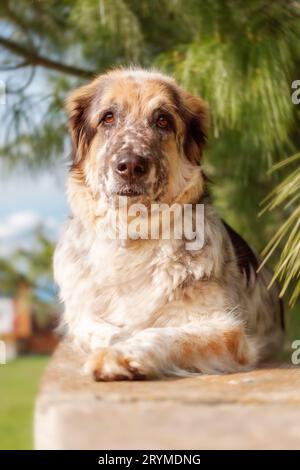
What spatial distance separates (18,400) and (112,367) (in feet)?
29.2

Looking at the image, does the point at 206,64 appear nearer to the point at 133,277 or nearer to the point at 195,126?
the point at 195,126

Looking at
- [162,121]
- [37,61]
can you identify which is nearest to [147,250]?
[162,121]

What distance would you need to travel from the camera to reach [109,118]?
3201 mm

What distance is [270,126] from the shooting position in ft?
13.1

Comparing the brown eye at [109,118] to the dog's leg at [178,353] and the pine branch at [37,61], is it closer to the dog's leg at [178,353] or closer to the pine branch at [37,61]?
the dog's leg at [178,353]

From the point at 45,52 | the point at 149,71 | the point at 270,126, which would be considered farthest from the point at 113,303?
the point at 45,52

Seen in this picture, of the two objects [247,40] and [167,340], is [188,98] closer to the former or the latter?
[247,40]

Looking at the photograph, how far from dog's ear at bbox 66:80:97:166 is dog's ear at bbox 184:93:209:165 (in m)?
0.42

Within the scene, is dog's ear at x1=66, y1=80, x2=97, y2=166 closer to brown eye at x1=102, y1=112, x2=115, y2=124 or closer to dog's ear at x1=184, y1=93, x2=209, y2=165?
brown eye at x1=102, y1=112, x2=115, y2=124

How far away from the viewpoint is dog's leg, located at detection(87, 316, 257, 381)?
245 centimetres

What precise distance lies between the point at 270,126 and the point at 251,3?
85cm

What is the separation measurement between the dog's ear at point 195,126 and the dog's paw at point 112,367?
1.19 metres

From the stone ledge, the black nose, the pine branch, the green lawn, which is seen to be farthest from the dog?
the green lawn

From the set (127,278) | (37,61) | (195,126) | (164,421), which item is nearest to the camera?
(164,421)
